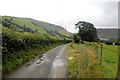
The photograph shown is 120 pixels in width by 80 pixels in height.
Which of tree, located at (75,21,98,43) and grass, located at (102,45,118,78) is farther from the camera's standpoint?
tree, located at (75,21,98,43)

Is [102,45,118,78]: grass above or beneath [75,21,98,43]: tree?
beneath

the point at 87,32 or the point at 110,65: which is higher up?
the point at 87,32

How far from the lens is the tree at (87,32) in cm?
9273

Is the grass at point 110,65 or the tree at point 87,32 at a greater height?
the tree at point 87,32

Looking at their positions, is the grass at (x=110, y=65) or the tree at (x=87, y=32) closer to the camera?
the grass at (x=110, y=65)

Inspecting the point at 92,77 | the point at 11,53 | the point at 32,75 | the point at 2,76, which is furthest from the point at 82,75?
the point at 11,53

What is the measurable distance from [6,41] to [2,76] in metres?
3.25

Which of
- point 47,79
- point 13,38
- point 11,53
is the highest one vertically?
point 13,38

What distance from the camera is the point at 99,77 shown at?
13.8m

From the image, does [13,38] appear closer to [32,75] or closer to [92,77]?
[32,75]

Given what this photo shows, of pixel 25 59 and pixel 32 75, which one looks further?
pixel 25 59

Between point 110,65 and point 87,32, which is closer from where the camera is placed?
point 110,65

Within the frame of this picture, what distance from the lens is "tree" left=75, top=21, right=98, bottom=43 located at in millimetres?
92731

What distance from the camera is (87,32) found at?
313 ft
